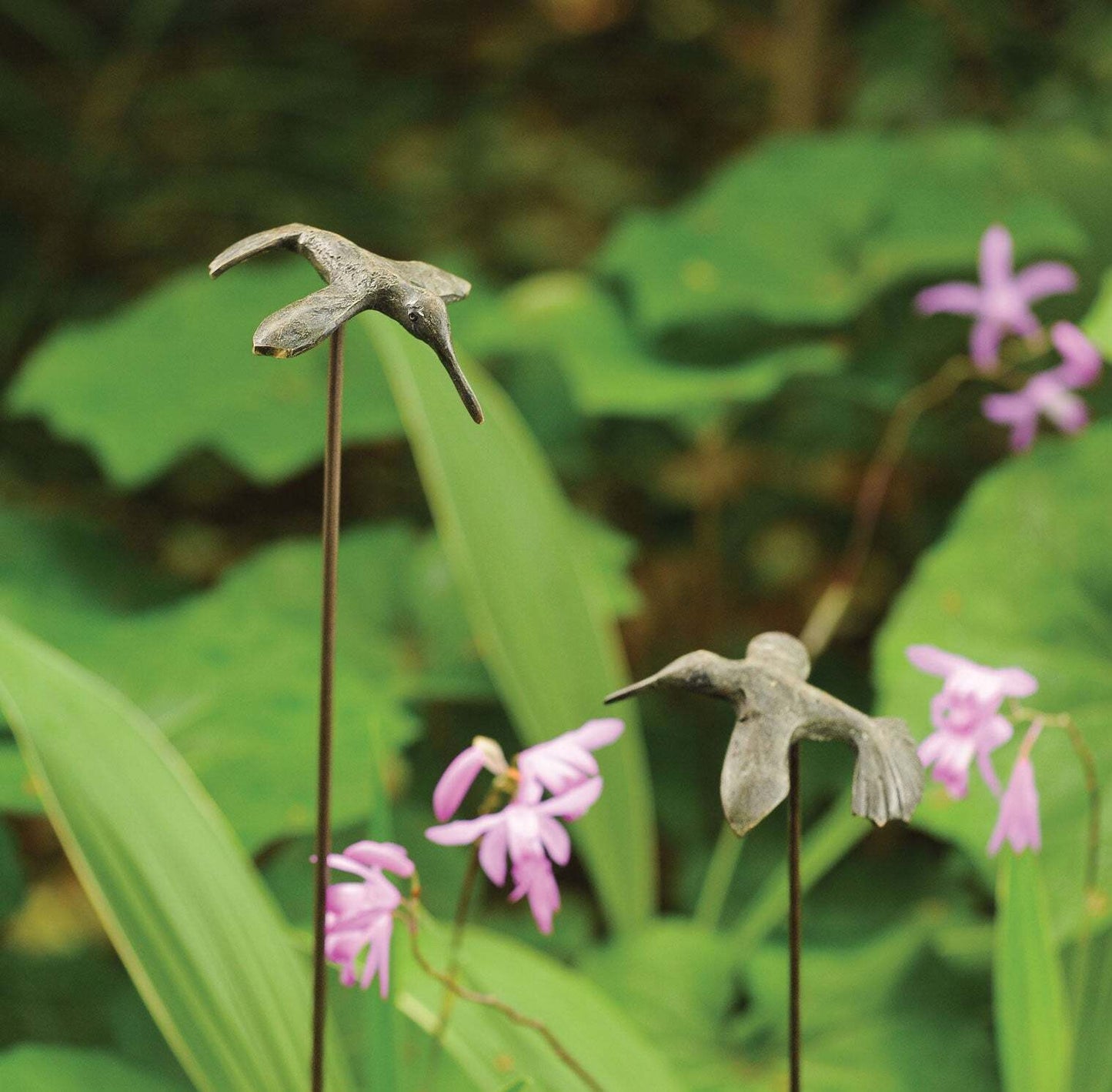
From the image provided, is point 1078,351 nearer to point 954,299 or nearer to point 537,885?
point 954,299

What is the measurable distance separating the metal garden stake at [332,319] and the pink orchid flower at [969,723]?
24cm

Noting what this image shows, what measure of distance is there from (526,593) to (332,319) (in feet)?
1.94

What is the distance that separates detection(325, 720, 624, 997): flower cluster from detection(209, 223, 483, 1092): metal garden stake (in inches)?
2.2

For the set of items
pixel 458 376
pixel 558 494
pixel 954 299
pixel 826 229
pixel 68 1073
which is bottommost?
pixel 68 1073

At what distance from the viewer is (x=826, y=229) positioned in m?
1.33

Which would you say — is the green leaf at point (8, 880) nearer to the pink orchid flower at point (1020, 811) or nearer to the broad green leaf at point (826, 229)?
the pink orchid flower at point (1020, 811)

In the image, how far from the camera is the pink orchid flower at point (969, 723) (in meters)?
0.46

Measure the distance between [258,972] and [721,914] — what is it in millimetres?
642

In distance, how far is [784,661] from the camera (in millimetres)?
375

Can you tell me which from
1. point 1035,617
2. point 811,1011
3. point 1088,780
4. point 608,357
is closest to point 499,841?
point 1088,780

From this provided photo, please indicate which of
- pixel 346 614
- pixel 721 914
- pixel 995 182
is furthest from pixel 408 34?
pixel 721 914

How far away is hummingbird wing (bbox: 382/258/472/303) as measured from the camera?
358mm

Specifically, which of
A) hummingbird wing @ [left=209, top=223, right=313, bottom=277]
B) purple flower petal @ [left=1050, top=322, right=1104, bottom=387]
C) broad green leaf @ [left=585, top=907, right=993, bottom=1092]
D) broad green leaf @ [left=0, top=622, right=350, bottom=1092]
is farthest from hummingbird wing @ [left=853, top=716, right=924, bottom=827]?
purple flower petal @ [left=1050, top=322, right=1104, bottom=387]

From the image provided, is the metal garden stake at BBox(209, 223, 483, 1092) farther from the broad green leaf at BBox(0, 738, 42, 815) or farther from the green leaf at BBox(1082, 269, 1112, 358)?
the green leaf at BBox(1082, 269, 1112, 358)
